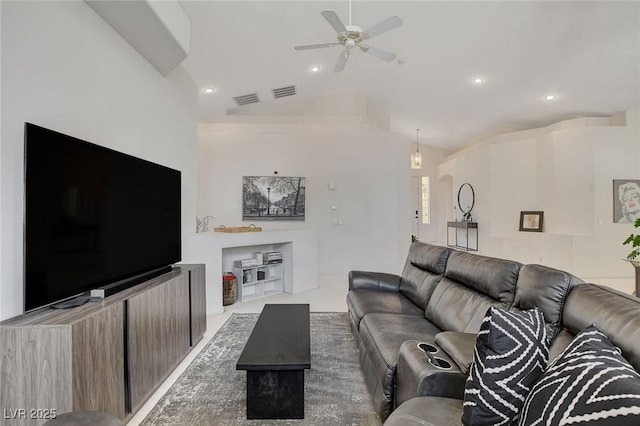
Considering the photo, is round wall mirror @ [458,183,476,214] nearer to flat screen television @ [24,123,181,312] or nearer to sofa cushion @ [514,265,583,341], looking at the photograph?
sofa cushion @ [514,265,583,341]

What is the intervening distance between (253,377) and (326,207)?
14.8ft

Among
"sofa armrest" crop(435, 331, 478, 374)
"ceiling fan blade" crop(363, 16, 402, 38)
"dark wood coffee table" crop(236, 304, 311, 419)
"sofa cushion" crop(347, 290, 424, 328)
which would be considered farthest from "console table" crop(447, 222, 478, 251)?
"dark wood coffee table" crop(236, 304, 311, 419)

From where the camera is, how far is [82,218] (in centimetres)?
175

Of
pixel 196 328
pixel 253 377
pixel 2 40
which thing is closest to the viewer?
pixel 2 40

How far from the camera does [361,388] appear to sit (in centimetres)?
217

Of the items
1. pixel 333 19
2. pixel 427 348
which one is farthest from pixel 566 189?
pixel 427 348

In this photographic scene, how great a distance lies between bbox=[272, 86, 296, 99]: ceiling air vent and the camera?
548 cm

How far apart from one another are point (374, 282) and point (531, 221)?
5323mm

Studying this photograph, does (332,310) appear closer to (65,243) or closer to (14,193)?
(65,243)

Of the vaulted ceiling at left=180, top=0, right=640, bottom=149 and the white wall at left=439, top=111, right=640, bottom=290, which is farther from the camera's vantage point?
the white wall at left=439, top=111, right=640, bottom=290

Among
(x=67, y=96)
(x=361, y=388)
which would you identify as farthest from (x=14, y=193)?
(x=361, y=388)

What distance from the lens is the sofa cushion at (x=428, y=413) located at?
3.77ft

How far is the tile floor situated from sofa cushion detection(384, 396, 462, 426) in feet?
5.35

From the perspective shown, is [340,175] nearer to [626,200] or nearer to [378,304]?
[378,304]
